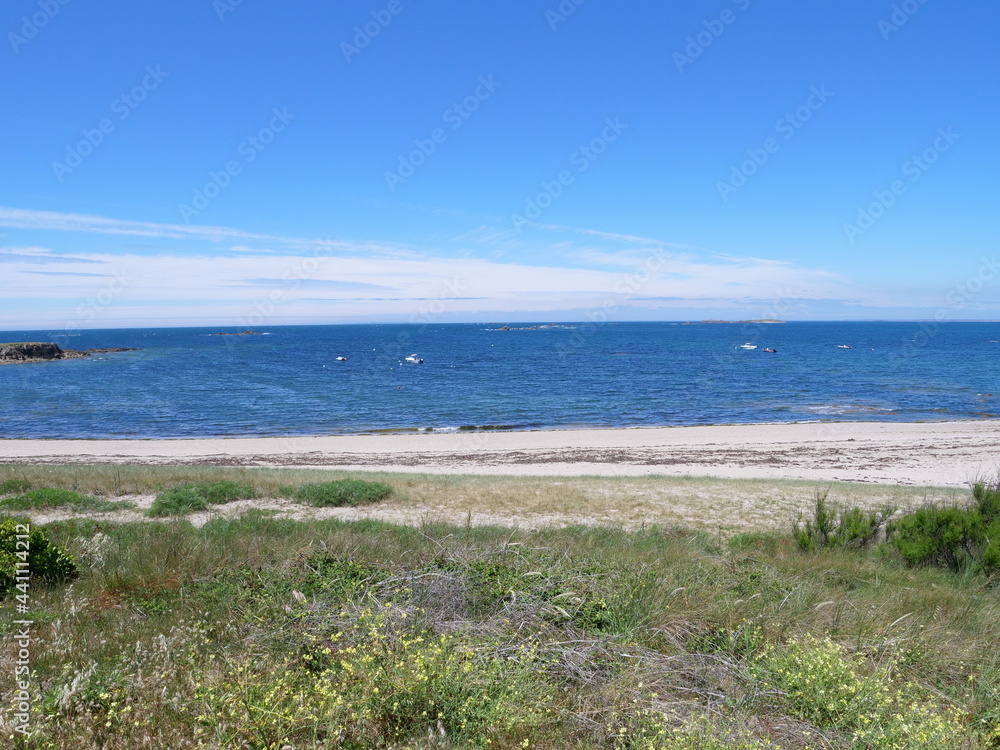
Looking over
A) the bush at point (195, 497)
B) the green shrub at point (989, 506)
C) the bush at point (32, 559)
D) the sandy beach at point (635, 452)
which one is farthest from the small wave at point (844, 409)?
the bush at point (32, 559)

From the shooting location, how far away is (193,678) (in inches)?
156

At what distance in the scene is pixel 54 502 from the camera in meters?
12.5

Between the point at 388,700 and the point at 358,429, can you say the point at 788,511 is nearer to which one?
the point at 388,700

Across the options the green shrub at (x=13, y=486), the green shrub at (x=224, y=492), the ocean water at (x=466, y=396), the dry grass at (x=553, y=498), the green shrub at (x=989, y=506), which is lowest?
the ocean water at (x=466, y=396)

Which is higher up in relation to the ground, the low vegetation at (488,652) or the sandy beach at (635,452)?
the low vegetation at (488,652)

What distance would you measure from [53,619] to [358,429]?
32.2 m

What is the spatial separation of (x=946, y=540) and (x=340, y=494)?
460 inches

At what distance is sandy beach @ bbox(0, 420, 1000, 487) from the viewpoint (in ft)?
73.6

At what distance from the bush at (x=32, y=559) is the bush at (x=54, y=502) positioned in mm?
7099

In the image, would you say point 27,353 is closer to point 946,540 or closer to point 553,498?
point 553,498

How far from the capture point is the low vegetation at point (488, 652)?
3617 millimetres

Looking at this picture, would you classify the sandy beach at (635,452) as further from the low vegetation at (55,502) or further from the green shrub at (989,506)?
the green shrub at (989,506)

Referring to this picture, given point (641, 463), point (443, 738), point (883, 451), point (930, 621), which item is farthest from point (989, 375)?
point (443, 738)

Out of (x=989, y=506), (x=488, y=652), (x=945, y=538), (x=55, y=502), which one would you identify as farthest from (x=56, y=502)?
(x=989, y=506)
